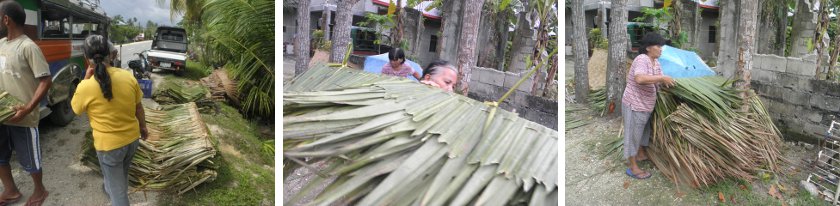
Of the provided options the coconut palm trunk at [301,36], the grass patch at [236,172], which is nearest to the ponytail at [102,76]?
the grass patch at [236,172]

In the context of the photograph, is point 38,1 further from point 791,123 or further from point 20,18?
point 791,123

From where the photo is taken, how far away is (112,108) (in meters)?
2.24

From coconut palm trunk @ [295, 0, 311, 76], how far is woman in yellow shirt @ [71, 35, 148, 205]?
766mm

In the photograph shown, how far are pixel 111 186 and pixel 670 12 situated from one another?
3.08 meters

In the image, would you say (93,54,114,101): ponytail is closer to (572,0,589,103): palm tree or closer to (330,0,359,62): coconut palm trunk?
(330,0,359,62): coconut palm trunk

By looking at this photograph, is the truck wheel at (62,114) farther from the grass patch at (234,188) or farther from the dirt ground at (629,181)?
the dirt ground at (629,181)

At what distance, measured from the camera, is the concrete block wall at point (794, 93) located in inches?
105

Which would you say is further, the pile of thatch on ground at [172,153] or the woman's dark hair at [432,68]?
the pile of thatch on ground at [172,153]

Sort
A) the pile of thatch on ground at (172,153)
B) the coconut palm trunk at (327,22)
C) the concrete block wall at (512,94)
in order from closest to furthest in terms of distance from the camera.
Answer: the concrete block wall at (512,94) → the coconut palm trunk at (327,22) → the pile of thatch on ground at (172,153)

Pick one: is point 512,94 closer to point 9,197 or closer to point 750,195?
point 750,195

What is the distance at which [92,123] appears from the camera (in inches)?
89.4

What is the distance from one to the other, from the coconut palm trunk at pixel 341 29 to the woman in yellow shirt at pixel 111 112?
0.96 meters

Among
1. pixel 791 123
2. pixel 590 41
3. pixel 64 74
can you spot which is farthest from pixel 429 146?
pixel 791 123

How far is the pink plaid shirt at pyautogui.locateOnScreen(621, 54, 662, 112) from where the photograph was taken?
2.64 meters
